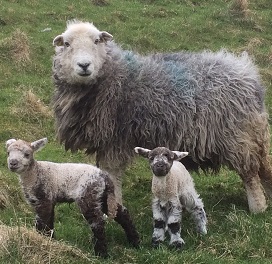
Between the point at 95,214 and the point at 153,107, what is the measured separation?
77.0 inches

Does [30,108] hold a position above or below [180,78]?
below

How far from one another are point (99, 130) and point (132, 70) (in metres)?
0.92

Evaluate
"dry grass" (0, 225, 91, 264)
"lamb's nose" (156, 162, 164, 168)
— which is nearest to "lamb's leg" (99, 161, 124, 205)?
"lamb's nose" (156, 162, 164, 168)

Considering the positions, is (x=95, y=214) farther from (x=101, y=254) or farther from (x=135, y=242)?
(x=135, y=242)

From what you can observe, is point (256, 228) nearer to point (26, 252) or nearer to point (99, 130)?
point (99, 130)

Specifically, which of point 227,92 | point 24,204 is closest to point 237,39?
point 227,92

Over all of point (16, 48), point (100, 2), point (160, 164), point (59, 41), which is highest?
point (100, 2)

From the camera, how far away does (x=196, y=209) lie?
6.61 meters

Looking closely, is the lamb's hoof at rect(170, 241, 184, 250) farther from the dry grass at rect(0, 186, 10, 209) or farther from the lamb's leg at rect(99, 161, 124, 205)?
the dry grass at rect(0, 186, 10, 209)

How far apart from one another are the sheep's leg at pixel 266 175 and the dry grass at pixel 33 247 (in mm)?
3343

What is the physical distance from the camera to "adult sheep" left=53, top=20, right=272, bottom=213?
23.5 ft

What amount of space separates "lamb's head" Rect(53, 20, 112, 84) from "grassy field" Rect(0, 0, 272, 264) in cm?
141

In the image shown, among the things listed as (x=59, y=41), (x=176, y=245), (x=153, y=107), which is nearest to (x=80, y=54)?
(x=59, y=41)

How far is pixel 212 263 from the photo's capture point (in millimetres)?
5656
